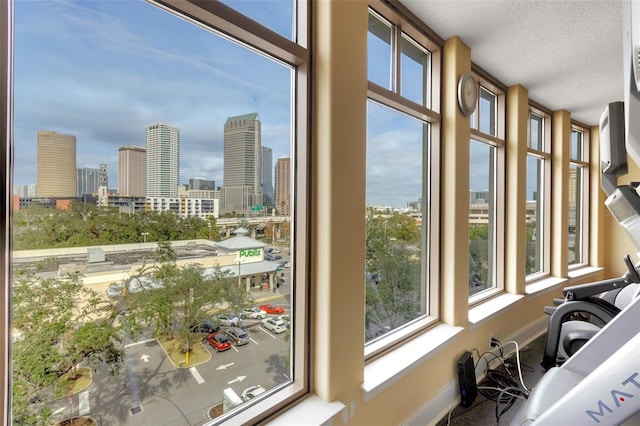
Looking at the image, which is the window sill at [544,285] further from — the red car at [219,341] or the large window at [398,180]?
the red car at [219,341]

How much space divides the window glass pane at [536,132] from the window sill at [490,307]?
2.05 m

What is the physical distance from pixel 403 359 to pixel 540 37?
8.72 feet

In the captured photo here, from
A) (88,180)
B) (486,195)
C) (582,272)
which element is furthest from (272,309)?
(582,272)

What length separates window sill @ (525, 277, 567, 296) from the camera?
11.9 ft

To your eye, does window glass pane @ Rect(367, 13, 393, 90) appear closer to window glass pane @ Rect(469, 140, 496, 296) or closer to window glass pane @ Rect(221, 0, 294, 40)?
window glass pane @ Rect(221, 0, 294, 40)

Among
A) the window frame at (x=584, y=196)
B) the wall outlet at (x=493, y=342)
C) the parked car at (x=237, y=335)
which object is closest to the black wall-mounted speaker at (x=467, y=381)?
the wall outlet at (x=493, y=342)

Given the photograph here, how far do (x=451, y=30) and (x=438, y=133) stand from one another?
77 cm

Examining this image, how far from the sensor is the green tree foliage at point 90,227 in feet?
2.95

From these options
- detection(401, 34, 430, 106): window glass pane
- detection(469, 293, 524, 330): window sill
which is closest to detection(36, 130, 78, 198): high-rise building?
detection(401, 34, 430, 106): window glass pane

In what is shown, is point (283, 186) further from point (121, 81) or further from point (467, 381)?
point (467, 381)

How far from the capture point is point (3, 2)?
2.80 ft

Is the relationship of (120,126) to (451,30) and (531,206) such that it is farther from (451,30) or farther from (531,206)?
(531,206)

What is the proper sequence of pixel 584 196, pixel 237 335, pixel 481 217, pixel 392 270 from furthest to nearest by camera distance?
pixel 584 196
pixel 481 217
pixel 392 270
pixel 237 335

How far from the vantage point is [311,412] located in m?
1.42
